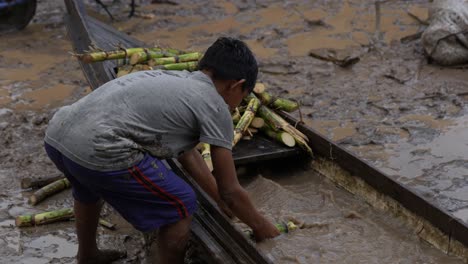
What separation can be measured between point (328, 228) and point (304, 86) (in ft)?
11.6

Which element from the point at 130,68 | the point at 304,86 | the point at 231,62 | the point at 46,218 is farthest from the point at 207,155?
the point at 304,86

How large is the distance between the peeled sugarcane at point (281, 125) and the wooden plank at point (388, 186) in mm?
56

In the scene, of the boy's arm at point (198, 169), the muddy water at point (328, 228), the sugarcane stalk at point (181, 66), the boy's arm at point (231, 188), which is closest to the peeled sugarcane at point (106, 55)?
the sugarcane stalk at point (181, 66)

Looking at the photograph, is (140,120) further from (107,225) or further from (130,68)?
(130,68)

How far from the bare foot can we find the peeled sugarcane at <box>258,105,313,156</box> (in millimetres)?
1651

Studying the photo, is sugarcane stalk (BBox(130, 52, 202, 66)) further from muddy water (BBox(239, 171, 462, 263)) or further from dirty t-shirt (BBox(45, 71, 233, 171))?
dirty t-shirt (BBox(45, 71, 233, 171))

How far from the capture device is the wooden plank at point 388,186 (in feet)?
12.1

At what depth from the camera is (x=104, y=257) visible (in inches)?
160

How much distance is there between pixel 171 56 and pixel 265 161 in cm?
145

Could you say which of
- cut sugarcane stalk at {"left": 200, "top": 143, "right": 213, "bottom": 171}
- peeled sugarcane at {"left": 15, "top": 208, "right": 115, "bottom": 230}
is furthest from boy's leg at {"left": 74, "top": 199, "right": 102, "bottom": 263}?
cut sugarcane stalk at {"left": 200, "top": 143, "right": 213, "bottom": 171}

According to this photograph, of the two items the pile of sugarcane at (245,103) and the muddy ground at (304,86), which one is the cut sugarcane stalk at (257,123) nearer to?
the pile of sugarcane at (245,103)

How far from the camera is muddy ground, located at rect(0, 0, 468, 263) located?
5.12 m

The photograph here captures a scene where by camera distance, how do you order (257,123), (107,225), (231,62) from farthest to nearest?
(257,123) < (107,225) < (231,62)

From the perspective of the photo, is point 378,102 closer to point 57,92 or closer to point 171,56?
point 171,56
